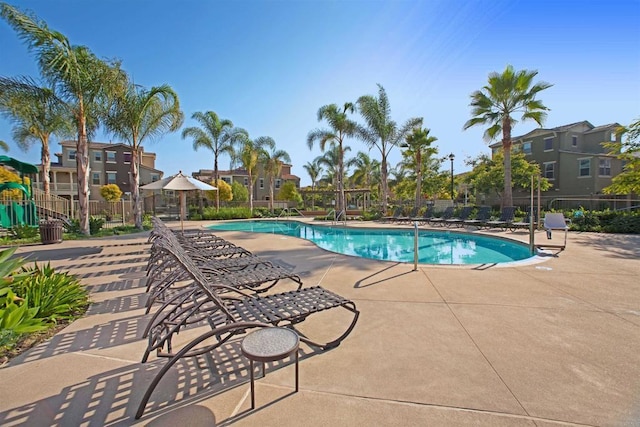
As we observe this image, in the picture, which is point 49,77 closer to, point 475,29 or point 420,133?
point 475,29

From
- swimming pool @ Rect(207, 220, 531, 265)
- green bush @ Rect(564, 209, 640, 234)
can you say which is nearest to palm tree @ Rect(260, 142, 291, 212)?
swimming pool @ Rect(207, 220, 531, 265)

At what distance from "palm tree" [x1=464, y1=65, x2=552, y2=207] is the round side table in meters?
16.8

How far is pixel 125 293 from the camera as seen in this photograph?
4402 millimetres

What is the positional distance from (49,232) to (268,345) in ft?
38.6

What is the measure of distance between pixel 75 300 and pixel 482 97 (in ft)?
62.1

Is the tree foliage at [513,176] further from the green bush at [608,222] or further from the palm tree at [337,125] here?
the palm tree at [337,125]

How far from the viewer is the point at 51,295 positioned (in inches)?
138

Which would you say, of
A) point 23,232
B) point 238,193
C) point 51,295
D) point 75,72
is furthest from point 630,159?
point 238,193

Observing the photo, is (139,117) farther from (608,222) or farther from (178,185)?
(608,222)

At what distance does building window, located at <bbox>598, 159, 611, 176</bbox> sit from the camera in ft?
74.4

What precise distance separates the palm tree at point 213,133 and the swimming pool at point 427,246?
13413mm

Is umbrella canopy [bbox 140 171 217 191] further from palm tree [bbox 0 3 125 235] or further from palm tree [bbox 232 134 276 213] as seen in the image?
palm tree [bbox 232 134 276 213]

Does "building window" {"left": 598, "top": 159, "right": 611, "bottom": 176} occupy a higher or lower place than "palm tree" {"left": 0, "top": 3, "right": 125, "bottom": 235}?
lower

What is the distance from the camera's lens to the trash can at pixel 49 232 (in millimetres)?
9492
